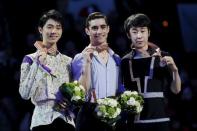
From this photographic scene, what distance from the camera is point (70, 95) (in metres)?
5.73

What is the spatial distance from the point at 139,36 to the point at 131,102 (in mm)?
570

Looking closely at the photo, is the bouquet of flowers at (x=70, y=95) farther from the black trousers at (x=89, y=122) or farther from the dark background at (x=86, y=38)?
the dark background at (x=86, y=38)

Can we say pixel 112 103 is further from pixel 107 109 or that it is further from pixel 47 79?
pixel 47 79

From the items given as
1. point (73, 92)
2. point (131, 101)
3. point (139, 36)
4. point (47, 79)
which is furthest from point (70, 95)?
point (139, 36)

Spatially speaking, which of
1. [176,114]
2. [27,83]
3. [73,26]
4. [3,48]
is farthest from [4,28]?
[27,83]

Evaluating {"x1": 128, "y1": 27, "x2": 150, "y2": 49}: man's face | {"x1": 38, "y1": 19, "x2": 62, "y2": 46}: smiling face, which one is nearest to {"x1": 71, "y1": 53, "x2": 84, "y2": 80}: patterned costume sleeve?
{"x1": 38, "y1": 19, "x2": 62, "y2": 46}: smiling face

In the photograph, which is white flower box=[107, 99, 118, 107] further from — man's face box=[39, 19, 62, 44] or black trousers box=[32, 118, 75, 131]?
man's face box=[39, 19, 62, 44]

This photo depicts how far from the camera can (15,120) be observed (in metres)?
8.77

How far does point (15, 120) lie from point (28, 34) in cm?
136

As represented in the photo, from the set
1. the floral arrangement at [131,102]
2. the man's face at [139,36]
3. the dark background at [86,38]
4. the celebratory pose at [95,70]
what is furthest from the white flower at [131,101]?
the dark background at [86,38]

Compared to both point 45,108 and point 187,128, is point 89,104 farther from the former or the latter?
point 187,128

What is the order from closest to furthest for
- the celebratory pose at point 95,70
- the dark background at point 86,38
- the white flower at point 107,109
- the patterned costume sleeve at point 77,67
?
1. the white flower at point 107,109
2. the celebratory pose at point 95,70
3. the patterned costume sleeve at point 77,67
4. the dark background at point 86,38

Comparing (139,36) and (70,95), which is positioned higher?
(139,36)

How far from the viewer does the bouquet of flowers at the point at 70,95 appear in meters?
5.71
